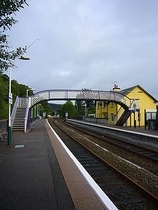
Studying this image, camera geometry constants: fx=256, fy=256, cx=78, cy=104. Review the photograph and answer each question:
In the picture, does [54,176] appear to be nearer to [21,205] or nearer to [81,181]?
[81,181]

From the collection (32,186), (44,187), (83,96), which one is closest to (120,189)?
(44,187)

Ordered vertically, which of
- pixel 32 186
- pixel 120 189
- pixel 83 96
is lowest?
pixel 120 189

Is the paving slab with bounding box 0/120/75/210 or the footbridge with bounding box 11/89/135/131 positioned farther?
the footbridge with bounding box 11/89/135/131

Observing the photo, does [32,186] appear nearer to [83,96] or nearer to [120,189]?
[120,189]

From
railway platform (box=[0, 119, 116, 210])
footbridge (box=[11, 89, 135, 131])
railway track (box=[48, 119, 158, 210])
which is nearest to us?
railway platform (box=[0, 119, 116, 210])

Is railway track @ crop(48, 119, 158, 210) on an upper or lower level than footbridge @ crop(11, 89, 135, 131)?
lower

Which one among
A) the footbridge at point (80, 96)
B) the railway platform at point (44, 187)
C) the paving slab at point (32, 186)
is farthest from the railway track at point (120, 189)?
the footbridge at point (80, 96)

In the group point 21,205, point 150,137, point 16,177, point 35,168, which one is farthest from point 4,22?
point 150,137

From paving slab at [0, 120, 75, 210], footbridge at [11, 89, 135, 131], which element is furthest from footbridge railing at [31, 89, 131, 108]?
paving slab at [0, 120, 75, 210]

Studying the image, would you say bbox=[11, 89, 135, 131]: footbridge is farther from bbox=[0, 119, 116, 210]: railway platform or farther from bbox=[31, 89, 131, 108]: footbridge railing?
bbox=[0, 119, 116, 210]: railway platform

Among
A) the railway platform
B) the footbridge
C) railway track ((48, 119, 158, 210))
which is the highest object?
the footbridge

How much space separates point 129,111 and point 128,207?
34.0 meters

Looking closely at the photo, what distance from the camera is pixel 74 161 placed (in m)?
9.66

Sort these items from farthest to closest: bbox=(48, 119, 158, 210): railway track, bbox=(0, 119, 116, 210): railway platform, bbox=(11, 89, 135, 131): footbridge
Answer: bbox=(11, 89, 135, 131): footbridge → bbox=(48, 119, 158, 210): railway track → bbox=(0, 119, 116, 210): railway platform
